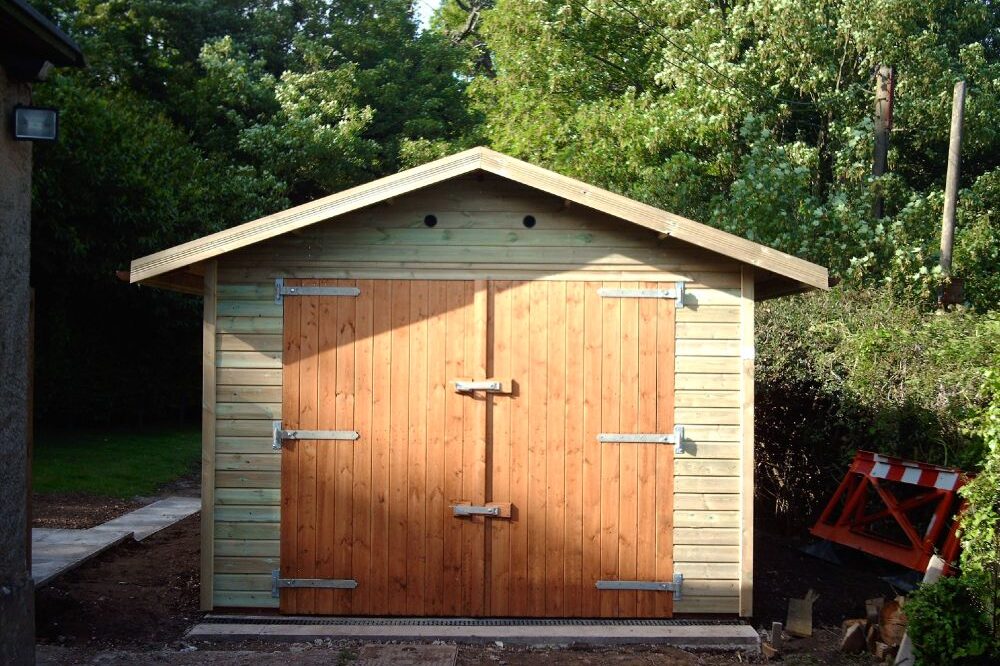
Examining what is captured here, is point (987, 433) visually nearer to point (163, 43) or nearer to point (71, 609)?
point (71, 609)

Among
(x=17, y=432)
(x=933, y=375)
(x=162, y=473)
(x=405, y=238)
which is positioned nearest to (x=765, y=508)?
(x=933, y=375)

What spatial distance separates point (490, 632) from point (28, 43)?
4339mm

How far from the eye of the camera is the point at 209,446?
273 inches

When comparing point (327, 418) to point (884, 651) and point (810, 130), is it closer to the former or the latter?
point (884, 651)

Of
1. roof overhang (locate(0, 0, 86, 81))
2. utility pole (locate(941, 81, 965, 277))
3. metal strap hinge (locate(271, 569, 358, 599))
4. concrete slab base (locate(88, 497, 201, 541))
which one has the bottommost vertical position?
concrete slab base (locate(88, 497, 201, 541))

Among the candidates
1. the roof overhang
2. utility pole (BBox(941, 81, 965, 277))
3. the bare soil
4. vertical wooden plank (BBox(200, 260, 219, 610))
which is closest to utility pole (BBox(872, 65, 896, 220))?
utility pole (BBox(941, 81, 965, 277))

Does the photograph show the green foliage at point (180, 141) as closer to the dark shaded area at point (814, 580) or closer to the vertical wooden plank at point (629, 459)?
the vertical wooden plank at point (629, 459)

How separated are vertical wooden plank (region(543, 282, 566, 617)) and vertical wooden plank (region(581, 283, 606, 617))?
0.14 meters

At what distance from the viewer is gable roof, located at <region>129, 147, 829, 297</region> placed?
21.9 ft

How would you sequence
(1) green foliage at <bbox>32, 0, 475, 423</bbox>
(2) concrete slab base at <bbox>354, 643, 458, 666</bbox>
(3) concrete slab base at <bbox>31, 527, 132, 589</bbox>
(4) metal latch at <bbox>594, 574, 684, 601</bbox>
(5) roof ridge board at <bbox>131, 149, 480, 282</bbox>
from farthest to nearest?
1. (1) green foliage at <bbox>32, 0, 475, 423</bbox>
2. (3) concrete slab base at <bbox>31, 527, 132, 589</bbox>
3. (4) metal latch at <bbox>594, 574, 684, 601</bbox>
4. (5) roof ridge board at <bbox>131, 149, 480, 282</bbox>
5. (2) concrete slab base at <bbox>354, 643, 458, 666</bbox>

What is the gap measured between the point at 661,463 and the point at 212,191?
49.9 ft

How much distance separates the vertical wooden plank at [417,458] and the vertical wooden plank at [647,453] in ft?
4.71

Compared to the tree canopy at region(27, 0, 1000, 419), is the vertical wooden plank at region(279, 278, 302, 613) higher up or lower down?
lower down

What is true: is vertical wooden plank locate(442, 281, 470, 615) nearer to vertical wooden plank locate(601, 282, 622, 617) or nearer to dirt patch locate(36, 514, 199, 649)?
vertical wooden plank locate(601, 282, 622, 617)
